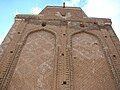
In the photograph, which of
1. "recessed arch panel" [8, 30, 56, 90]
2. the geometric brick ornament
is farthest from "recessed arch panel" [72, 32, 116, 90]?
"recessed arch panel" [8, 30, 56, 90]

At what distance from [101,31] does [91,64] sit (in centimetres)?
303

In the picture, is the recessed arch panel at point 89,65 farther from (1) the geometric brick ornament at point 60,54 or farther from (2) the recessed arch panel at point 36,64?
(2) the recessed arch panel at point 36,64

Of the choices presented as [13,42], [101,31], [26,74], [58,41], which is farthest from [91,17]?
[26,74]

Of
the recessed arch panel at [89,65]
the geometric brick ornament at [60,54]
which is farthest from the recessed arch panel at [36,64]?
the recessed arch panel at [89,65]

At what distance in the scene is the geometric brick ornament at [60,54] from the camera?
10094 millimetres

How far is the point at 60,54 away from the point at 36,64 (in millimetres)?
1281

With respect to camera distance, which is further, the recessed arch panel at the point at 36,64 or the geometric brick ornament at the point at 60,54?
the geometric brick ornament at the point at 60,54

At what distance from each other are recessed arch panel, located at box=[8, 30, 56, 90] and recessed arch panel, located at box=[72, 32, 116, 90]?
3.85 feet

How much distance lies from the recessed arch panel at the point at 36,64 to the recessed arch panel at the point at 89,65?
46.2 inches

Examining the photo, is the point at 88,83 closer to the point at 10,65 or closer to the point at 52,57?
the point at 52,57

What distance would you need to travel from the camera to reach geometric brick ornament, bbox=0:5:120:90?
33.1 feet

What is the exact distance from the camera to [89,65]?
11133 mm

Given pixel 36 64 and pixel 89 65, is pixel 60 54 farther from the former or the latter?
pixel 89 65

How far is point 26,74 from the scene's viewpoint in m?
10.4
